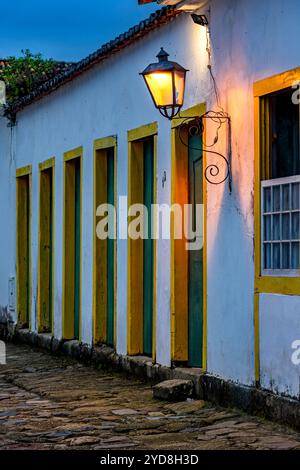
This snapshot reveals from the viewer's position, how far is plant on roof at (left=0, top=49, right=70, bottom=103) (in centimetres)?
2017

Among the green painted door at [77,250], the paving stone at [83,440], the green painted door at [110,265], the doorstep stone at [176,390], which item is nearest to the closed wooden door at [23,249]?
the green painted door at [77,250]

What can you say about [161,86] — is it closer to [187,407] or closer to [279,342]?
[279,342]

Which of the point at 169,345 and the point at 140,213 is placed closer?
the point at 169,345

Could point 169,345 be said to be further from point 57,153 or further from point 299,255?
point 57,153

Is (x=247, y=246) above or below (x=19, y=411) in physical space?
above

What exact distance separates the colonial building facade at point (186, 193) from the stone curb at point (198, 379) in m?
0.11

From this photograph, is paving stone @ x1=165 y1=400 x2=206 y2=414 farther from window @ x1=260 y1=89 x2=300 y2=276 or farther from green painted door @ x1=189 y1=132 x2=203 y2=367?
window @ x1=260 y1=89 x2=300 y2=276

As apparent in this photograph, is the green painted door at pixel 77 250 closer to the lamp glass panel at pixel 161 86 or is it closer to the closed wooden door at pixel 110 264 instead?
the closed wooden door at pixel 110 264

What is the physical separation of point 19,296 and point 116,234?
5668 mm

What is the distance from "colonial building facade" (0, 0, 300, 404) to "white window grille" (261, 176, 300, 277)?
0.01 meters

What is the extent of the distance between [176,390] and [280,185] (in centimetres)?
243

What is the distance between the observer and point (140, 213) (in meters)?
12.8

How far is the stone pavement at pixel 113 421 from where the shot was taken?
827 centimetres
